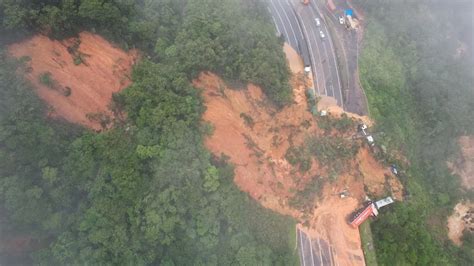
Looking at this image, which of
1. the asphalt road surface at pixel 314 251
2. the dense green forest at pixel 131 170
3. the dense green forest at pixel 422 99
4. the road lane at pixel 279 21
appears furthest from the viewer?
the road lane at pixel 279 21

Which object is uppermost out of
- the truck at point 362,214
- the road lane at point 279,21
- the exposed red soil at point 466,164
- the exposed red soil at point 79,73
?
the road lane at point 279,21

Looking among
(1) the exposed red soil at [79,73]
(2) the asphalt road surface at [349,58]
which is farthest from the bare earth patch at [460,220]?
(1) the exposed red soil at [79,73]

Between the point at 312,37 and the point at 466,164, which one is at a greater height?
the point at 312,37

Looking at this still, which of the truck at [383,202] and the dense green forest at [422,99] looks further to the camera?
the dense green forest at [422,99]

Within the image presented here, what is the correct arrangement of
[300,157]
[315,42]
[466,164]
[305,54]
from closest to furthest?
[300,157] < [305,54] < [466,164] < [315,42]

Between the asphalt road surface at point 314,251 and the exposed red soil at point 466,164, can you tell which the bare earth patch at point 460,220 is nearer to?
the exposed red soil at point 466,164

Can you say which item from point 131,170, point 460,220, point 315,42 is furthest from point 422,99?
point 131,170

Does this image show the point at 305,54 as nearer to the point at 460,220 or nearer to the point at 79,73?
the point at 79,73

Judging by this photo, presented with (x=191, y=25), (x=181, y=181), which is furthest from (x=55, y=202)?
(x=191, y=25)
